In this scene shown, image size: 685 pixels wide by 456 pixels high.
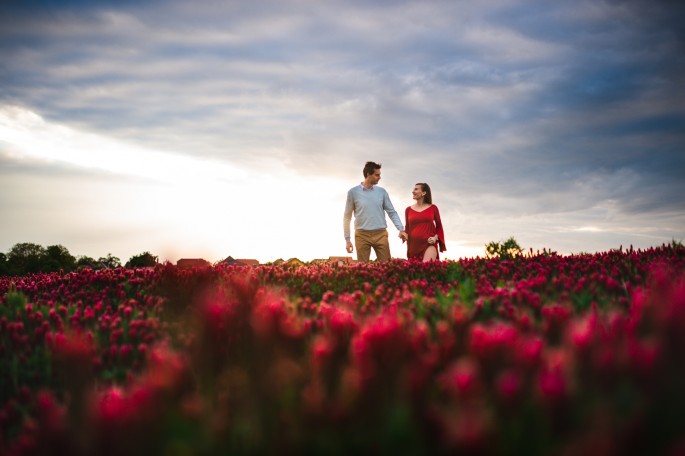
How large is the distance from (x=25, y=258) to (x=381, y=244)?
40.9 metres

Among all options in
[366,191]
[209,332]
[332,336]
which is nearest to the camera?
[332,336]

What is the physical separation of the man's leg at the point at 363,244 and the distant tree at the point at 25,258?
3327 centimetres

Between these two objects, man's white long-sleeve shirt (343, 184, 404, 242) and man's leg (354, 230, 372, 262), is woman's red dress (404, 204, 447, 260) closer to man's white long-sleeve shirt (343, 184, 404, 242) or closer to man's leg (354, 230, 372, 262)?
man's white long-sleeve shirt (343, 184, 404, 242)

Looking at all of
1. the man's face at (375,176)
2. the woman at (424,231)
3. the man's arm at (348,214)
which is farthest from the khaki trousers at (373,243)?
the man's face at (375,176)

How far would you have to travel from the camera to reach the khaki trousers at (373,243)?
54.0 ft

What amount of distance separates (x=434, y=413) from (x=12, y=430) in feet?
11.4

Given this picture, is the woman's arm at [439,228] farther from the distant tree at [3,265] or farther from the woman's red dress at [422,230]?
the distant tree at [3,265]

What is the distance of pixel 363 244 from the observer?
16531mm

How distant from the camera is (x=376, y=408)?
2527 millimetres

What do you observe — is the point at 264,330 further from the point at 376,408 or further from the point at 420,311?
the point at 420,311

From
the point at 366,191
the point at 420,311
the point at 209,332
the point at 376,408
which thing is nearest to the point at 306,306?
the point at 420,311

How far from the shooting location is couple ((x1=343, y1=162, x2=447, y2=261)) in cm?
1639

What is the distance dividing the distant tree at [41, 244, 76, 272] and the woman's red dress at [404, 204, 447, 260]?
1434 inches

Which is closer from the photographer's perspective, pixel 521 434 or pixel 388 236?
pixel 521 434
